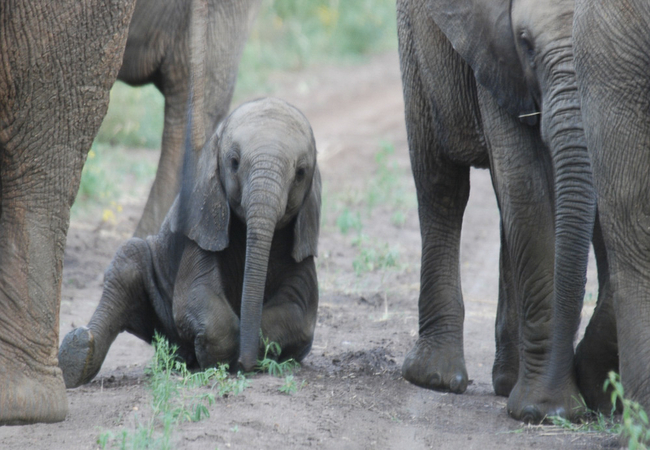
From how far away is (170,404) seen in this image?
142 inches

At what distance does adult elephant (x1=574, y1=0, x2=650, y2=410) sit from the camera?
3.22 metres

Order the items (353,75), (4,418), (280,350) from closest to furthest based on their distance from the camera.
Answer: (4,418) < (280,350) < (353,75)

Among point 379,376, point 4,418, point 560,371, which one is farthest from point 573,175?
point 4,418

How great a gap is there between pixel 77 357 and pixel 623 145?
245 cm

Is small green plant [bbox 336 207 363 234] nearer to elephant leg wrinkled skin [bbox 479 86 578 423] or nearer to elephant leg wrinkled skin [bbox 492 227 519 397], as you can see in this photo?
elephant leg wrinkled skin [bbox 492 227 519 397]

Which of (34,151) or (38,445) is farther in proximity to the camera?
(34,151)

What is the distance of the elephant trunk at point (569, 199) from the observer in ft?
12.3

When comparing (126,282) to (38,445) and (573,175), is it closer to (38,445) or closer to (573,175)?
(38,445)

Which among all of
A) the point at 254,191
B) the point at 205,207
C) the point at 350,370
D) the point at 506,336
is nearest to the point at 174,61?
the point at 205,207

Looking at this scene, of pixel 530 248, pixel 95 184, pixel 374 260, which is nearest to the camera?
pixel 530 248

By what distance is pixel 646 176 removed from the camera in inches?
128

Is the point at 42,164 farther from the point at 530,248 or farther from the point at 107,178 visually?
the point at 107,178

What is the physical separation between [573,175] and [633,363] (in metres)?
0.78

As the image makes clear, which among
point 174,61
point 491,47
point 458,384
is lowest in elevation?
point 458,384
